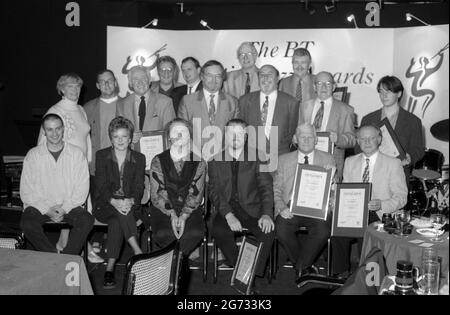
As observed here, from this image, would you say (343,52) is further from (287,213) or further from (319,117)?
(287,213)

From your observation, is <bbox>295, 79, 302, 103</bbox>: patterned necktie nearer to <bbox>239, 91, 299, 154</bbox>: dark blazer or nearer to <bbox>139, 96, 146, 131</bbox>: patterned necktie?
<bbox>239, 91, 299, 154</bbox>: dark blazer

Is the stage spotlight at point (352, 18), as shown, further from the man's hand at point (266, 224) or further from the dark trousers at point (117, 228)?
the dark trousers at point (117, 228)

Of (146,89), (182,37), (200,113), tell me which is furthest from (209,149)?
(182,37)

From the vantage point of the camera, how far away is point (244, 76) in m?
6.56

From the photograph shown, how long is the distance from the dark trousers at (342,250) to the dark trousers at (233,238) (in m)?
0.52

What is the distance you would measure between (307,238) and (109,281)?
167cm

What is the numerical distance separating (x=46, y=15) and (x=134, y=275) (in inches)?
269

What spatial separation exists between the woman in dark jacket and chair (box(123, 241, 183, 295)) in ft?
6.65

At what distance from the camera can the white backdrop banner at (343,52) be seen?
8516mm

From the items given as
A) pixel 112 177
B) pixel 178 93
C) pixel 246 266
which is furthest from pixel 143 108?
pixel 246 266

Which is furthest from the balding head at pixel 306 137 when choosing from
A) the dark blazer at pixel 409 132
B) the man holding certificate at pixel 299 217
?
the dark blazer at pixel 409 132

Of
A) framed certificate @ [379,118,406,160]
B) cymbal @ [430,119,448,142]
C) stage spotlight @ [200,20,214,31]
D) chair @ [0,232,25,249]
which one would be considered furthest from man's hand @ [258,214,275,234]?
stage spotlight @ [200,20,214,31]

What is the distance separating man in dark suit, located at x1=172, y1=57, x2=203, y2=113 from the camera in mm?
6449
